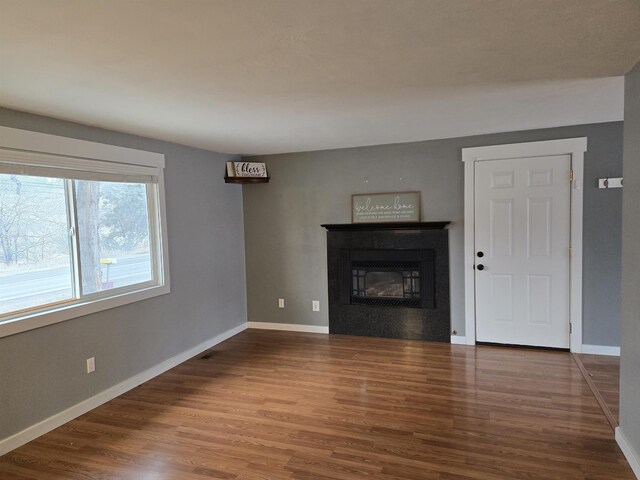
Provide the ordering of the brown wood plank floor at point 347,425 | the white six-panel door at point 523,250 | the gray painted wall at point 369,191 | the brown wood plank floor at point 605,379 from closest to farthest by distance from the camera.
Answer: the brown wood plank floor at point 347,425, the brown wood plank floor at point 605,379, the gray painted wall at point 369,191, the white six-panel door at point 523,250

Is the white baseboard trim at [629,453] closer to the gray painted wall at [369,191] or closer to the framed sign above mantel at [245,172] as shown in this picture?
the gray painted wall at [369,191]

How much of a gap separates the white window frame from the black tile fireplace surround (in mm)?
1866

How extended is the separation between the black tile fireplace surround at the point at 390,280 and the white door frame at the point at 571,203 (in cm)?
22

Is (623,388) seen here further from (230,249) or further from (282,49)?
(230,249)

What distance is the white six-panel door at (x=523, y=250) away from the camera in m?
3.91

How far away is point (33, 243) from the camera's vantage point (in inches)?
109

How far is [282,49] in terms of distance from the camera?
1809 mm

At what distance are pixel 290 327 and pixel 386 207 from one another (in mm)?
1915

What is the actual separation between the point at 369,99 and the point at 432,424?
7.25ft

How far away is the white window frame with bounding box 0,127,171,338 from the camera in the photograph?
259cm


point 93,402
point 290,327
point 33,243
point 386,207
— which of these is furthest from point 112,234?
point 386,207

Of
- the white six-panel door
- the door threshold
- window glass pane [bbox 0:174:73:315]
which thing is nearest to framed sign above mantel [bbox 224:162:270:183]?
window glass pane [bbox 0:174:73:315]

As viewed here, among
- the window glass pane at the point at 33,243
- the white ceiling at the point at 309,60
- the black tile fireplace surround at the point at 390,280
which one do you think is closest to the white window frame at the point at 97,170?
the window glass pane at the point at 33,243

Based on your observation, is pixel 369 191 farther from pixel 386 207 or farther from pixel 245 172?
pixel 245 172
